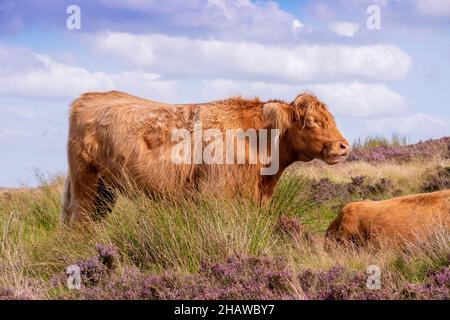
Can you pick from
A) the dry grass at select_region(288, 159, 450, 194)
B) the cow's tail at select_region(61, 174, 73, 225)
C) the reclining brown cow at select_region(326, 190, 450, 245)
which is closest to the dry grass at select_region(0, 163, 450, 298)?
the reclining brown cow at select_region(326, 190, 450, 245)

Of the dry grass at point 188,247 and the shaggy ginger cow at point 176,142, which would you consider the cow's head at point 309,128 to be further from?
the dry grass at point 188,247

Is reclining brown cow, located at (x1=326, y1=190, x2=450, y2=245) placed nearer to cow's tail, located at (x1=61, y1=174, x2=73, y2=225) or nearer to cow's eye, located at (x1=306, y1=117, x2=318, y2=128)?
cow's eye, located at (x1=306, y1=117, x2=318, y2=128)

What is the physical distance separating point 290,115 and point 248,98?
1.99 ft

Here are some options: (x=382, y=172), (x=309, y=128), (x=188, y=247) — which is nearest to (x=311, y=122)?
(x=309, y=128)

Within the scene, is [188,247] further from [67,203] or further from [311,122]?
[67,203]

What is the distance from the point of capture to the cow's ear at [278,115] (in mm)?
8930

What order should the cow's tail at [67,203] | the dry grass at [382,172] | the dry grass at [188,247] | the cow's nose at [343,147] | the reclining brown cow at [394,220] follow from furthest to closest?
1. the dry grass at [382,172]
2. the cow's tail at [67,203]
3. the cow's nose at [343,147]
4. the reclining brown cow at [394,220]
5. the dry grass at [188,247]

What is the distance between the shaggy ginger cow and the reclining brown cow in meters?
1.20

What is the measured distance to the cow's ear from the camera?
29.3 ft

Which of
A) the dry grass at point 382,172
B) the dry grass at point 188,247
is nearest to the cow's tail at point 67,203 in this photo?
the dry grass at point 188,247

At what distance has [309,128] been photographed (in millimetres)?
8906
